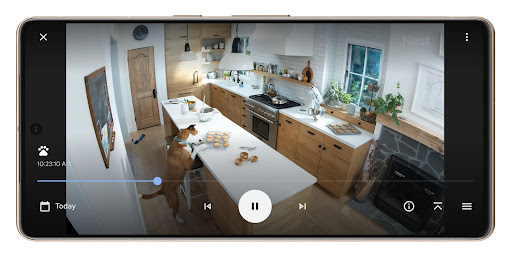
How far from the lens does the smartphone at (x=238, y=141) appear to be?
0.91 metres

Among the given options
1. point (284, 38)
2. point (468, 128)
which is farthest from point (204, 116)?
point (468, 128)

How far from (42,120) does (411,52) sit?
1.54m

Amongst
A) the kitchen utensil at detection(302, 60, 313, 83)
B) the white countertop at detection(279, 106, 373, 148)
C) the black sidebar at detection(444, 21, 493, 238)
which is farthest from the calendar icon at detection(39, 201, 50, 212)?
the black sidebar at detection(444, 21, 493, 238)

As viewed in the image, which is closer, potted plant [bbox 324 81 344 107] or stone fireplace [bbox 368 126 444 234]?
stone fireplace [bbox 368 126 444 234]

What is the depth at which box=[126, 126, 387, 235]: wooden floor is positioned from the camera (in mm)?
972

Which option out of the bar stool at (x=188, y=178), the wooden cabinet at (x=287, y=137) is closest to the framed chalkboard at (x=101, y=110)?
the bar stool at (x=188, y=178)

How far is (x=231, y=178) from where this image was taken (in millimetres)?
1043

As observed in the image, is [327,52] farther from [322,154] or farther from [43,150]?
[43,150]

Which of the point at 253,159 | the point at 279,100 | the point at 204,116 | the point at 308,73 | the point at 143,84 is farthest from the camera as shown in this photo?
the point at 279,100

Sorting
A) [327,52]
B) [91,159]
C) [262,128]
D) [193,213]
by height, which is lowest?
[193,213]

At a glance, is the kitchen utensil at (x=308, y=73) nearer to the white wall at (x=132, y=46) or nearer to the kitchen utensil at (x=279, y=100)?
the kitchen utensil at (x=279, y=100)

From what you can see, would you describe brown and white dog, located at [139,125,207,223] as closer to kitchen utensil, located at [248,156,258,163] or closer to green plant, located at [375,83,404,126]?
kitchen utensil, located at [248,156,258,163]

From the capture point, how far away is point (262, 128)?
114 cm

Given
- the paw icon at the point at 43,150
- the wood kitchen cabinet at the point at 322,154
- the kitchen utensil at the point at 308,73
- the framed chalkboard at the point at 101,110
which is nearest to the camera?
the framed chalkboard at the point at 101,110
